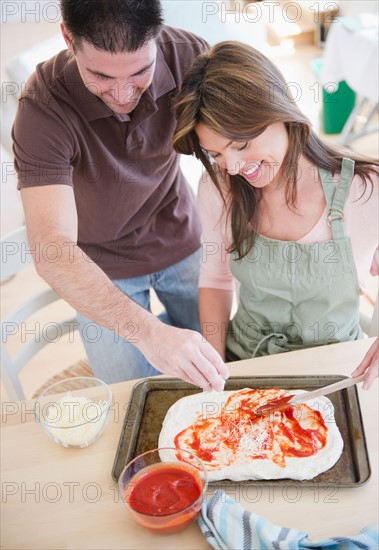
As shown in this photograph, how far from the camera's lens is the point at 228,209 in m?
1.63

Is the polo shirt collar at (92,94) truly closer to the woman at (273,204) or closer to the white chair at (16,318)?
the woman at (273,204)

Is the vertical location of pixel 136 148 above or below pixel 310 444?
above

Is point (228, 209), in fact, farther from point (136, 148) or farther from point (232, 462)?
point (232, 462)

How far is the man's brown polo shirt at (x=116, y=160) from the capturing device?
157cm

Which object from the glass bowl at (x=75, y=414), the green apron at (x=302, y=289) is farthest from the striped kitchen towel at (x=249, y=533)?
the green apron at (x=302, y=289)

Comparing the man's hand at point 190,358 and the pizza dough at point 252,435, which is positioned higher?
the man's hand at point 190,358

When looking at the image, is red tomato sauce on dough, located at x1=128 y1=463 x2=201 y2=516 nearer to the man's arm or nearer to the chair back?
the man's arm

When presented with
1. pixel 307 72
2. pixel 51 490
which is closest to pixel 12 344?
pixel 51 490

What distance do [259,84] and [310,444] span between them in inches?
30.7

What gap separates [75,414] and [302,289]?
635 millimetres

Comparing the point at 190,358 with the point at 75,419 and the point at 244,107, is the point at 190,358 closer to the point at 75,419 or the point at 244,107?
the point at 75,419

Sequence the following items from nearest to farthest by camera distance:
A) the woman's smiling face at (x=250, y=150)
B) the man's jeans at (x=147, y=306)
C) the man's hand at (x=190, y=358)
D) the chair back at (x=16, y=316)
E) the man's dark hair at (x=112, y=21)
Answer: the man's hand at (x=190, y=358) → the man's dark hair at (x=112, y=21) → the woman's smiling face at (x=250, y=150) → the chair back at (x=16, y=316) → the man's jeans at (x=147, y=306)

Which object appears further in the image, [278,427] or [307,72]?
[307,72]

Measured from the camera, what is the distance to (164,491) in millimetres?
1079
